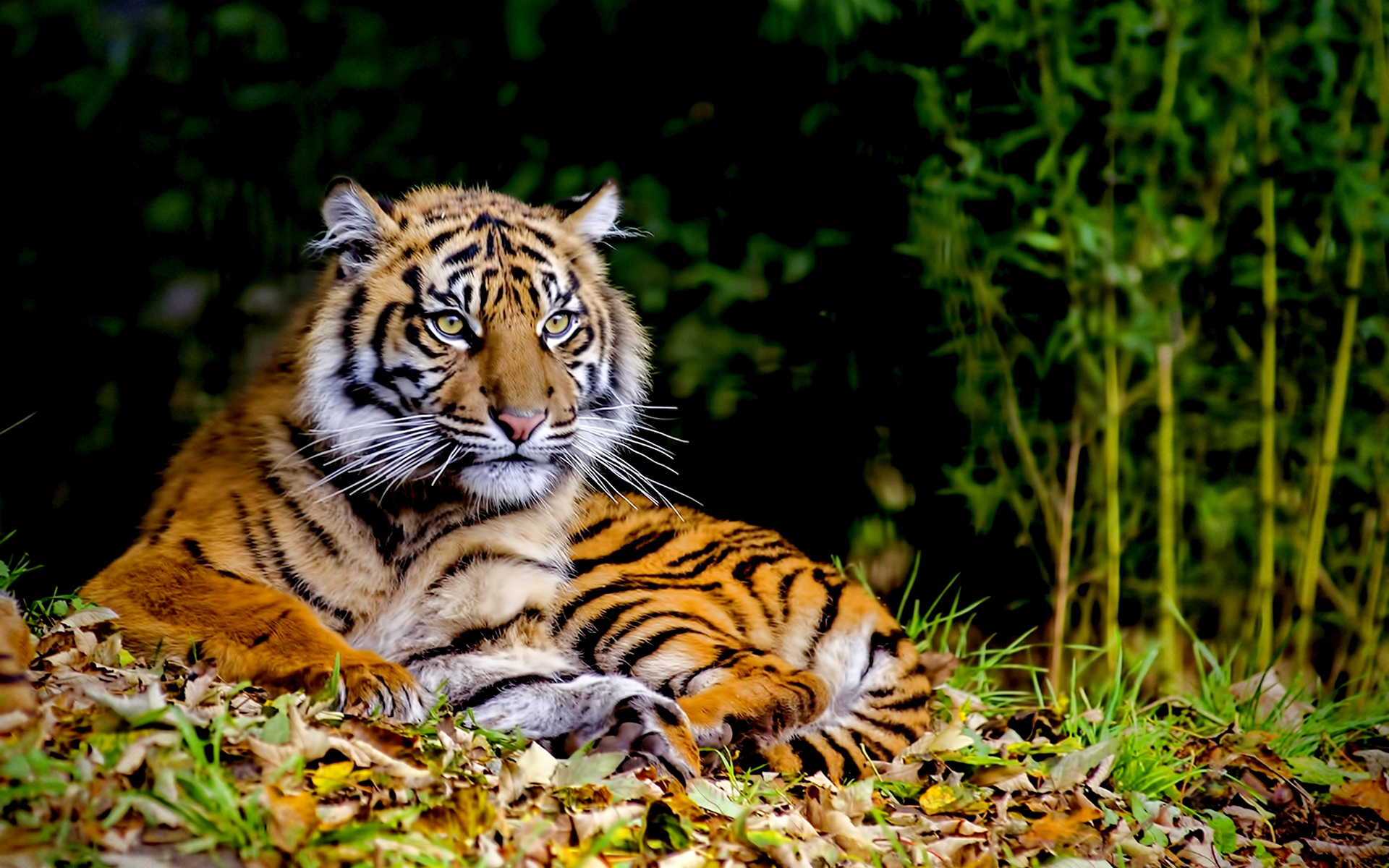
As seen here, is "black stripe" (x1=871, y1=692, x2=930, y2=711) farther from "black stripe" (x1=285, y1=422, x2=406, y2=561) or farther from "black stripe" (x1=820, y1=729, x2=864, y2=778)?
"black stripe" (x1=285, y1=422, x2=406, y2=561)

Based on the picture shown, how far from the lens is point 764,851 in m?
2.47

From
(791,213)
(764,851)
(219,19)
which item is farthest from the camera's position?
(791,213)

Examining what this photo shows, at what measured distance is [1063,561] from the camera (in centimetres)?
422

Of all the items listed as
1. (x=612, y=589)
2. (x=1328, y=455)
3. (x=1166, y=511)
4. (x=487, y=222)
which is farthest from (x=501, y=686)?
(x=1328, y=455)

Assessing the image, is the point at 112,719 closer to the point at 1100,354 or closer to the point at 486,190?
the point at 486,190

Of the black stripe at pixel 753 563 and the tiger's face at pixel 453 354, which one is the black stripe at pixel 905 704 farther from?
the tiger's face at pixel 453 354

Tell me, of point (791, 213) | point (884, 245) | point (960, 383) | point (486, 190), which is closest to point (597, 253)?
point (486, 190)

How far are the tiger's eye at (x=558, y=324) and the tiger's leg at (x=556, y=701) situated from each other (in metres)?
0.87

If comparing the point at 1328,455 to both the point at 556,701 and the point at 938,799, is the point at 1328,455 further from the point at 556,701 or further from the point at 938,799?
the point at 556,701

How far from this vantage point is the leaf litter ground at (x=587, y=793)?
204cm

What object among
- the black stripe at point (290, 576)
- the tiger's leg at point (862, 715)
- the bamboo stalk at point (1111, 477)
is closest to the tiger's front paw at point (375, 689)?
the black stripe at point (290, 576)

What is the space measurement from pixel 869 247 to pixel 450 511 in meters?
1.82

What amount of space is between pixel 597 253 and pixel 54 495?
2040 millimetres

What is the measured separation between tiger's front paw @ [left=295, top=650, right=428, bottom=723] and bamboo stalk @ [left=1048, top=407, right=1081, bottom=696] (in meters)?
2.32
